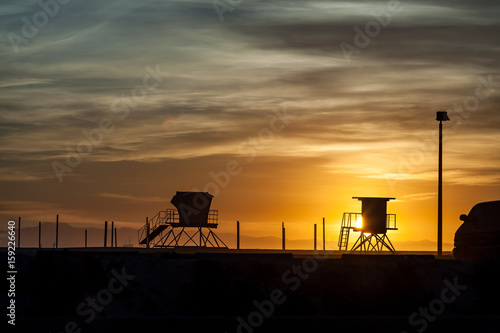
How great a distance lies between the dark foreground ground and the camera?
1911 centimetres

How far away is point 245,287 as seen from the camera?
1988cm

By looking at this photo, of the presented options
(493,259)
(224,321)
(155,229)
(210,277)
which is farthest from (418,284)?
(155,229)

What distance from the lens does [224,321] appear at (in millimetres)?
14930

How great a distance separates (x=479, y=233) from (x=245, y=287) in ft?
37.7

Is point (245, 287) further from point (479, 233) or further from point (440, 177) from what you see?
point (440, 177)

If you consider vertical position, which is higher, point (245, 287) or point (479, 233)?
point (479, 233)

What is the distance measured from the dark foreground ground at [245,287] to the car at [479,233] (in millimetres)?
5930

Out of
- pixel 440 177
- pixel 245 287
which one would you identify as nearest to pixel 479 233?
pixel 245 287

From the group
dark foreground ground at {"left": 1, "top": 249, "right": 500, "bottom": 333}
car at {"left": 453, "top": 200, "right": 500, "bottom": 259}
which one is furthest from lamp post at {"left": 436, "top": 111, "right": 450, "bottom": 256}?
dark foreground ground at {"left": 1, "top": 249, "right": 500, "bottom": 333}

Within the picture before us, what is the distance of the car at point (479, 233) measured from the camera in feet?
91.1

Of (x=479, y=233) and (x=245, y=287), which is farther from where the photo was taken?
(x=479, y=233)

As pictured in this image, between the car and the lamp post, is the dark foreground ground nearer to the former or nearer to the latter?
the car

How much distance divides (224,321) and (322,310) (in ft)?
18.0

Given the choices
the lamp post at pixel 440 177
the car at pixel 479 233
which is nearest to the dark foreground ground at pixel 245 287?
the car at pixel 479 233
